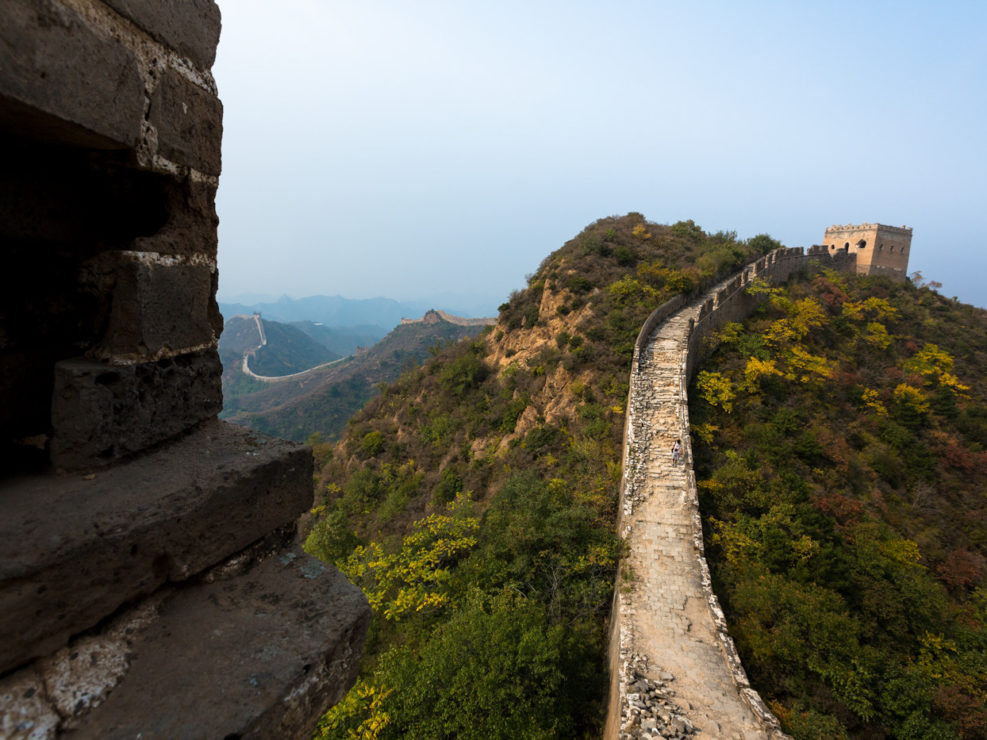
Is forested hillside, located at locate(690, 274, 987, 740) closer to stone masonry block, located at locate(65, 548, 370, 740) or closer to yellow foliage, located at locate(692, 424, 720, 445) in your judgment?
yellow foliage, located at locate(692, 424, 720, 445)

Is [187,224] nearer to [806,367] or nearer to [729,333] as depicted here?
[729,333]

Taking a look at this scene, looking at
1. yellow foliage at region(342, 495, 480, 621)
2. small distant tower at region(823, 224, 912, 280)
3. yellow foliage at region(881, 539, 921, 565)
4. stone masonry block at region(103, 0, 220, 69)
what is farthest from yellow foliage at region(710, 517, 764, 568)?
small distant tower at region(823, 224, 912, 280)

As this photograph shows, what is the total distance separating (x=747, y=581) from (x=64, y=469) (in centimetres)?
899

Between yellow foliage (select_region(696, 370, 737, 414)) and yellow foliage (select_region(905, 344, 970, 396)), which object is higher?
yellow foliage (select_region(905, 344, 970, 396))

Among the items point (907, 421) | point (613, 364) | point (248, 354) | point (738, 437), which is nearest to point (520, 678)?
point (738, 437)

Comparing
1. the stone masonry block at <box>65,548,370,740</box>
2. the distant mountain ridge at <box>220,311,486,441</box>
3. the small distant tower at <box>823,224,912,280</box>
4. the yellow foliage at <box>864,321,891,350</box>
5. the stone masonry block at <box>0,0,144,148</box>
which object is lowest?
the distant mountain ridge at <box>220,311,486,441</box>

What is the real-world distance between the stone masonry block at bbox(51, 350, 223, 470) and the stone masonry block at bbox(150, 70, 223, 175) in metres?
0.78

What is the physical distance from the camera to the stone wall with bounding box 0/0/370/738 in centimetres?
122

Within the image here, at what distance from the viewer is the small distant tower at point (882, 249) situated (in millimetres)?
30297

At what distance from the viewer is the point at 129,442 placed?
1637mm

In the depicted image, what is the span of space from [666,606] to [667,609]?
0.05 meters

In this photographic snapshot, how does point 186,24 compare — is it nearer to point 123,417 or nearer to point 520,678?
point 123,417

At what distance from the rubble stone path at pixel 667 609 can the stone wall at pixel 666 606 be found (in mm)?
14

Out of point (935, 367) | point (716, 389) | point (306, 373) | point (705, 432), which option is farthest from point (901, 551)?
point (306, 373)
